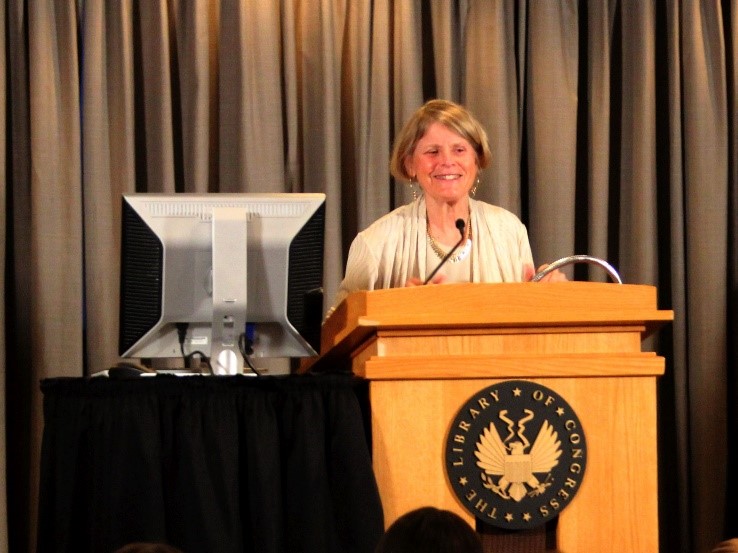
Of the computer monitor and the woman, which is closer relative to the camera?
the computer monitor

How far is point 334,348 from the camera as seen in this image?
2.72m

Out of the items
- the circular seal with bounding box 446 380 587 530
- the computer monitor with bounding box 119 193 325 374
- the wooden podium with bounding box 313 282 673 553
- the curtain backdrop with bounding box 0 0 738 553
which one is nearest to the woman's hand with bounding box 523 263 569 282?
the wooden podium with bounding box 313 282 673 553

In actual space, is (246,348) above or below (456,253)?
below

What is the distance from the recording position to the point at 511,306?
7.41ft

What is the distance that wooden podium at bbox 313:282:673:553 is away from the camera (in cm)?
225

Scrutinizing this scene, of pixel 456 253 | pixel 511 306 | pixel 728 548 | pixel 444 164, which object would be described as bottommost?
pixel 728 548

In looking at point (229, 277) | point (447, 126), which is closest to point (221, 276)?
point (229, 277)

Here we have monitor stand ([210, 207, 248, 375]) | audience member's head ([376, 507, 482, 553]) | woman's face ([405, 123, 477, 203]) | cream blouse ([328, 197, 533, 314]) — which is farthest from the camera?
woman's face ([405, 123, 477, 203])

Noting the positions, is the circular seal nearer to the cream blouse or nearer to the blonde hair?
the cream blouse

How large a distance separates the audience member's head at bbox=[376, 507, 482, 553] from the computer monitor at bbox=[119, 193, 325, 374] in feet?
3.56

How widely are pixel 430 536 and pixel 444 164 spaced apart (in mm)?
1954

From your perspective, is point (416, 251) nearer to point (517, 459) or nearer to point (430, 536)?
point (517, 459)

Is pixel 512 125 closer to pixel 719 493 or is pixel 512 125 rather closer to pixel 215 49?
pixel 215 49

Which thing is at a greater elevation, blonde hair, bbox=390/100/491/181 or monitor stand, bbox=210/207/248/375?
blonde hair, bbox=390/100/491/181
